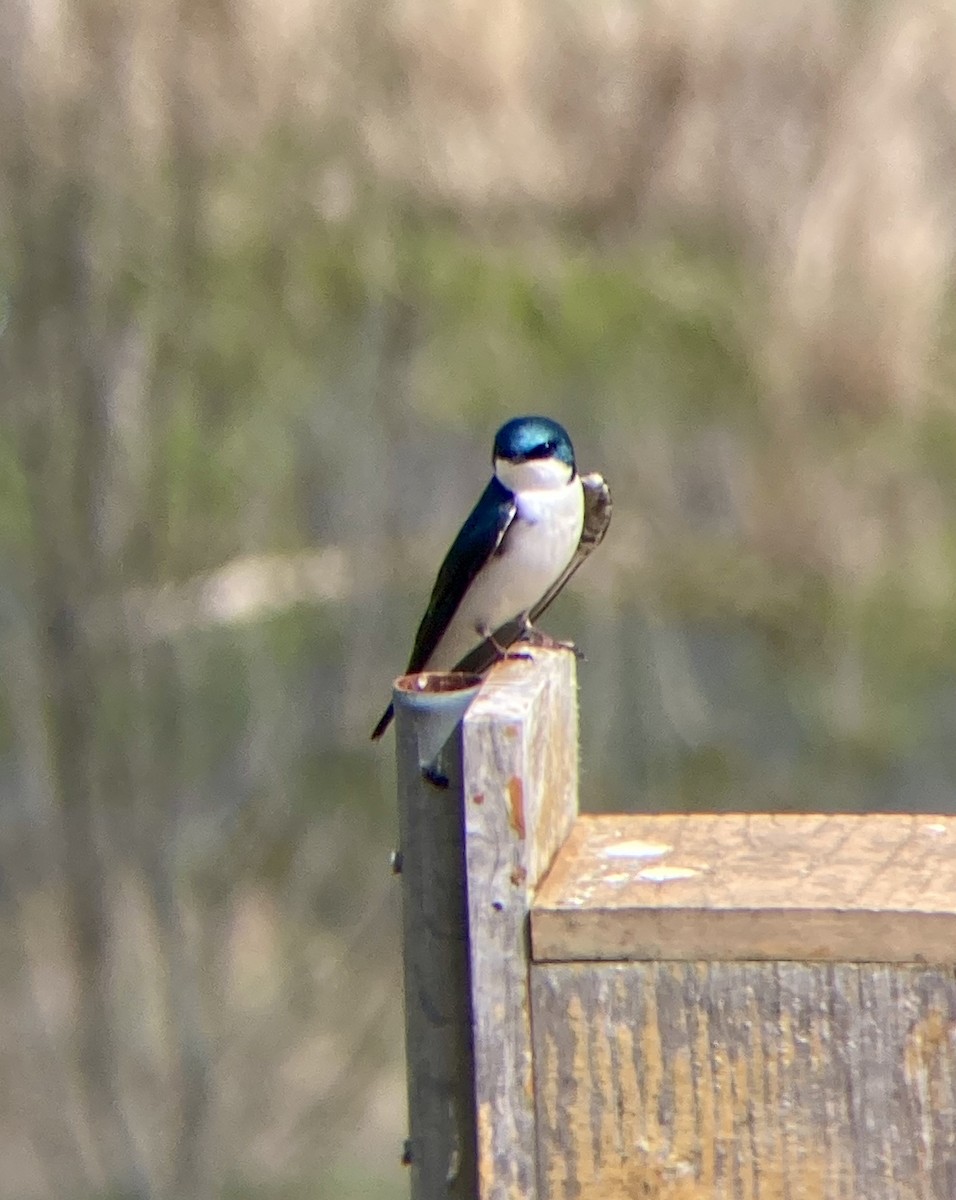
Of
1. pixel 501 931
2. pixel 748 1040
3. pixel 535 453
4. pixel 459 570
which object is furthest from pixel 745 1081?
pixel 535 453

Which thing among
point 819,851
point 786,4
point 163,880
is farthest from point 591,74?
point 819,851

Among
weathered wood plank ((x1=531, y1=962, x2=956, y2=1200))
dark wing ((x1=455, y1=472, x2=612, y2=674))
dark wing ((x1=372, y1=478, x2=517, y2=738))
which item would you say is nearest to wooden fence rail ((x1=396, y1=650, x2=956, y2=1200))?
weathered wood plank ((x1=531, y1=962, x2=956, y2=1200))

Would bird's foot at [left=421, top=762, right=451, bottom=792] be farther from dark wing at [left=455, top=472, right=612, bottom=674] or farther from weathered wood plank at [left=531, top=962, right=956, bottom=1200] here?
dark wing at [left=455, top=472, right=612, bottom=674]

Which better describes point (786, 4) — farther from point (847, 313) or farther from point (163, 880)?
point (163, 880)

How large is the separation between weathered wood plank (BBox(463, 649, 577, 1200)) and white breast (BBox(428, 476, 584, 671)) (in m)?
1.59

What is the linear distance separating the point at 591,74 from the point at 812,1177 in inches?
149

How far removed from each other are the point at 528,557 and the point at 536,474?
0.47 feet

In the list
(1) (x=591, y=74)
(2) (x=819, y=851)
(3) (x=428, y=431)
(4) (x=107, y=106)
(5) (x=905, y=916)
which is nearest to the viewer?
(5) (x=905, y=916)

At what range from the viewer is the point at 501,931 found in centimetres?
106

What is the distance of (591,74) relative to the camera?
449 cm

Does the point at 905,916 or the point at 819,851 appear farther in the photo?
the point at 819,851

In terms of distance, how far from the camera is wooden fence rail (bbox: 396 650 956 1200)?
103 centimetres

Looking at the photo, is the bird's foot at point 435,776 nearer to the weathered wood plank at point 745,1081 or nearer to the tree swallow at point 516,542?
the weathered wood plank at point 745,1081

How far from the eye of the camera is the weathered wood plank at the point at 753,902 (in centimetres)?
102
